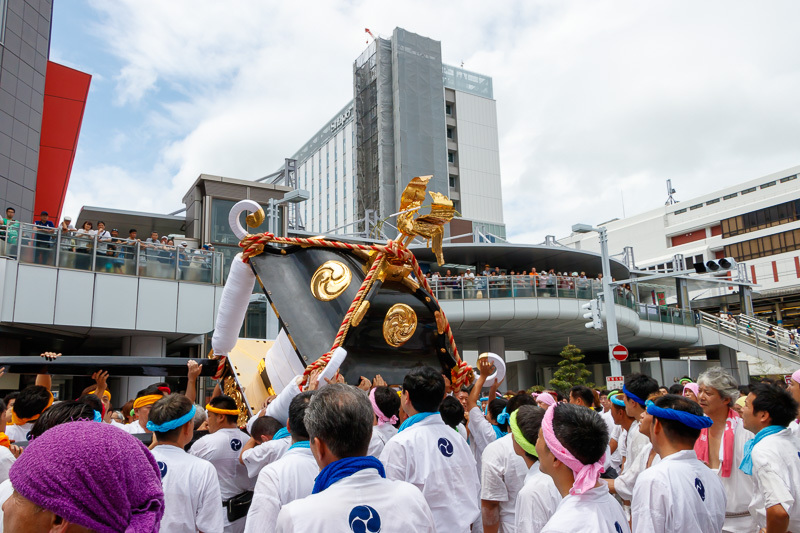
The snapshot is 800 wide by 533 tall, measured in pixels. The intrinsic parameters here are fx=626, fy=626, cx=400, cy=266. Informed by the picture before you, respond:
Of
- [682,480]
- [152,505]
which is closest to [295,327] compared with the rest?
[682,480]

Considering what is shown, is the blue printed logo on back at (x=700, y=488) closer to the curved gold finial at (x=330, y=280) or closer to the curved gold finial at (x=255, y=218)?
the curved gold finial at (x=330, y=280)

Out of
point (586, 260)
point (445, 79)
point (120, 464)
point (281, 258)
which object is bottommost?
point (120, 464)

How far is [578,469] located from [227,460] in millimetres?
2948

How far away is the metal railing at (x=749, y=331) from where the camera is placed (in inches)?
1248

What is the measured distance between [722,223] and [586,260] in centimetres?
2428

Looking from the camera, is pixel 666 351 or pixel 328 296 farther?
pixel 666 351

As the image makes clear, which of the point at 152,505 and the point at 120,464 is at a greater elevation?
the point at 120,464

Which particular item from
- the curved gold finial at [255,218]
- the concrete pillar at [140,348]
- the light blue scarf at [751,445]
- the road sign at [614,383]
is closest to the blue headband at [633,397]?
the light blue scarf at [751,445]

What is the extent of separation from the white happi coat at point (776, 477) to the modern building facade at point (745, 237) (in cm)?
3723

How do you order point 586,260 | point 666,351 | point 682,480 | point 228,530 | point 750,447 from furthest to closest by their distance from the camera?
point 666,351
point 586,260
point 228,530
point 750,447
point 682,480

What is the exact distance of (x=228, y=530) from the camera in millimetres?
4629

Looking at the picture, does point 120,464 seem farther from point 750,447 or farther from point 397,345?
point 397,345

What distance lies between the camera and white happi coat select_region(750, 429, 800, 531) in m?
3.78

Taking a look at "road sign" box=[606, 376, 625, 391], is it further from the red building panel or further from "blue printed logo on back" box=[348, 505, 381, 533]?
the red building panel
